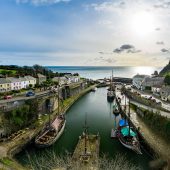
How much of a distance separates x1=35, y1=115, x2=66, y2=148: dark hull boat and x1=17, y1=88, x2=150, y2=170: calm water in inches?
29.7

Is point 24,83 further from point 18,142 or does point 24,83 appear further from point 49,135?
point 18,142

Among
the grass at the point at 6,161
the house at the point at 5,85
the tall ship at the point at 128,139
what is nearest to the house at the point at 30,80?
the house at the point at 5,85

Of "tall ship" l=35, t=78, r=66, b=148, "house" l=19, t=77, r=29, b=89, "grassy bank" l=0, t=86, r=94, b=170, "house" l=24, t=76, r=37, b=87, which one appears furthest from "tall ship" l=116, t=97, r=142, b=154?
"house" l=24, t=76, r=37, b=87

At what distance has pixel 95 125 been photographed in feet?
136

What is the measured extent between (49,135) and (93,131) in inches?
338

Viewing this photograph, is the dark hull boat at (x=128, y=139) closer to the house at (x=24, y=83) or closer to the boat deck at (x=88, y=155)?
the boat deck at (x=88, y=155)

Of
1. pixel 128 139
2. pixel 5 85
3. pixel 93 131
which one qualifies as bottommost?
pixel 93 131

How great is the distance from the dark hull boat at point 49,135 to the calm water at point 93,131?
75 cm

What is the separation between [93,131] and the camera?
37.5 meters

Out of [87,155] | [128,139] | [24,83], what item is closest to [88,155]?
[87,155]

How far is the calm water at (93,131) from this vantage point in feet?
90.4

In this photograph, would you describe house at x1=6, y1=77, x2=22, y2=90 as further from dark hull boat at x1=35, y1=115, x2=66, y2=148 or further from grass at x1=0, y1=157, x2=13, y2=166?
grass at x1=0, y1=157, x2=13, y2=166

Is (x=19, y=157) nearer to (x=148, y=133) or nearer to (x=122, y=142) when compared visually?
(x=122, y=142)

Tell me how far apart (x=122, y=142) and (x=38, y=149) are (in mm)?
11060
